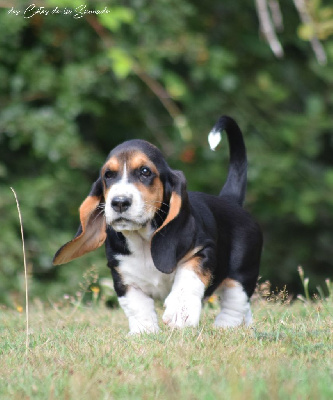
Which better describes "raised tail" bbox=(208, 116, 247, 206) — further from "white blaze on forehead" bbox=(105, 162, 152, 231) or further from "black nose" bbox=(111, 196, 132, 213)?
"black nose" bbox=(111, 196, 132, 213)

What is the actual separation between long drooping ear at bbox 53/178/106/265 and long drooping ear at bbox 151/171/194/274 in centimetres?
46

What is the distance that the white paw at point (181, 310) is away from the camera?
14.7 feet

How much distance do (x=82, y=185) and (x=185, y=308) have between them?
5.88 meters

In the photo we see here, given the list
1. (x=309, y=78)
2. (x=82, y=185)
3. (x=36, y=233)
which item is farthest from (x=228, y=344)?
(x=309, y=78)

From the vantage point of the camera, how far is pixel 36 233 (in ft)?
31.0

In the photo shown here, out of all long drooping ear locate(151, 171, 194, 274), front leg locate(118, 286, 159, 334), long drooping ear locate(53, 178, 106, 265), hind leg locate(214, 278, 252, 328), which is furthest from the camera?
hind leg locate(214, 278, 252, 328)

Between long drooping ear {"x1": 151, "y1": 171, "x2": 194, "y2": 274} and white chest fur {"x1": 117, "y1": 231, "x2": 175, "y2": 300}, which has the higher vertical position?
long drooping ear {"x1": 151, "y1": 171, "x2": 194, "y2": 274}

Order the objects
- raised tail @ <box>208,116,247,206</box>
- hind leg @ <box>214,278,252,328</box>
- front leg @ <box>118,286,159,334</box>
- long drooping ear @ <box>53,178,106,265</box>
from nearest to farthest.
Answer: front leg @ <box>118,286,159,334</box>, long drooping ear @ <box>53,178,106,265</box>, hind leg @ <box>214,278,252,328</box>, raised tail @ <box>208,116,247,206</box>

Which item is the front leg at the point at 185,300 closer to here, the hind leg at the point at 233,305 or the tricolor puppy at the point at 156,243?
the tricolor puppy at the point at 156,243

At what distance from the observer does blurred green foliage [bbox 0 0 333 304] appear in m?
9.22

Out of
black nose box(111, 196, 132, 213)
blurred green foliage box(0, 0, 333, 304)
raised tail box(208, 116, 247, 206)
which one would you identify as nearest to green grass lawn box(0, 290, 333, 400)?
black nose box(111, 196, 132, 213)

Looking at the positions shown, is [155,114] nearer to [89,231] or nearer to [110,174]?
[89,231]

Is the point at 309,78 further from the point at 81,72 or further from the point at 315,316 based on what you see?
the point at 315,316

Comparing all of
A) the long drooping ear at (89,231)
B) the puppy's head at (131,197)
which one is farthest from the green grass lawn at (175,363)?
the puppy's head at (131,197)
